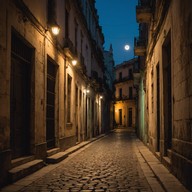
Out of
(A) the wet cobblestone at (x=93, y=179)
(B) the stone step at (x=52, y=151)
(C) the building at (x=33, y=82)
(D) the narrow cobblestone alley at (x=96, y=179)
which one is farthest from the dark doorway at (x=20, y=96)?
(B) the stone step at (x=52, y=151)

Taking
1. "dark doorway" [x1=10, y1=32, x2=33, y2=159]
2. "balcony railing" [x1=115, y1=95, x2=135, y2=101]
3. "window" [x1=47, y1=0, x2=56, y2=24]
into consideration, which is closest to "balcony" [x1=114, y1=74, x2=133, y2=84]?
"balcony railing" [x1=115, y1=95, x2=135, y2=101]

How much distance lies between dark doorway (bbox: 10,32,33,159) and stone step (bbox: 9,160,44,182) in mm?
479

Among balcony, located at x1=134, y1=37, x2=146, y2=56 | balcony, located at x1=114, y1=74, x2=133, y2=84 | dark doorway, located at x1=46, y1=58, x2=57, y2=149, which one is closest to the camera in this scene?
dark doorway, located at x1=46, y1=58, x2=57, y2=149

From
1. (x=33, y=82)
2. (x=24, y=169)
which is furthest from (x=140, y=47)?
(x=24, y=169)

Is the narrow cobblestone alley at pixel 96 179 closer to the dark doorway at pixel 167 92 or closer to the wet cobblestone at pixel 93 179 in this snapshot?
the wet cobblestone at pixel 93 179

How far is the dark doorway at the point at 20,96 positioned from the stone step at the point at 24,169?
18.9 inches

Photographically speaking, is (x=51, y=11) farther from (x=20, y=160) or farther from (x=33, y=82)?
(x=20, y=160)

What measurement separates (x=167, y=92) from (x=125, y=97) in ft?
174

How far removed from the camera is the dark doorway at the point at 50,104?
1298cm

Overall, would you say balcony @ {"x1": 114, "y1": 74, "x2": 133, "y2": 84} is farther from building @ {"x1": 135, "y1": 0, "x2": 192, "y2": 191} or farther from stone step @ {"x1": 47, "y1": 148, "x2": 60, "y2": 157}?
building @ {"x1": 135, "y1": 0, "x2": 192, "y2": 191}

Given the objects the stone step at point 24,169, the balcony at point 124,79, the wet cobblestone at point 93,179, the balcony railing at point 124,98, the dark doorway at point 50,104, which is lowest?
the wet cobblestone at point 93,179

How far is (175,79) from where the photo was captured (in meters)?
7.95

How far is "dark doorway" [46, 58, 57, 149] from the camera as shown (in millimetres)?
12977

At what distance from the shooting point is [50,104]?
44.0ft
